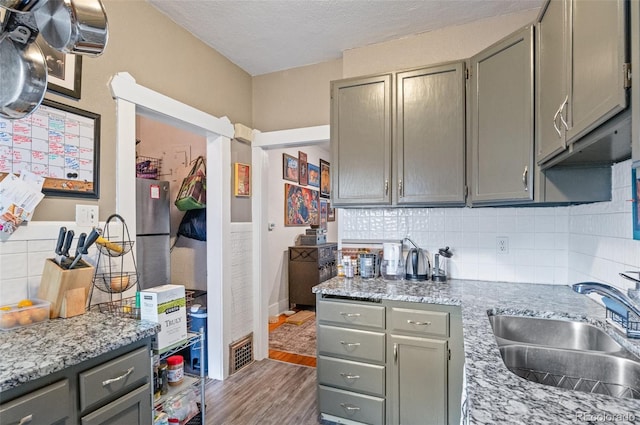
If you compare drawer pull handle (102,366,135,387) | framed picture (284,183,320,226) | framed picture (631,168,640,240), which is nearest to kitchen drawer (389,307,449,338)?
framed picture (631,168,640,240)

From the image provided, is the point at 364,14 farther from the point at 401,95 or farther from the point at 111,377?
the point at 111,377

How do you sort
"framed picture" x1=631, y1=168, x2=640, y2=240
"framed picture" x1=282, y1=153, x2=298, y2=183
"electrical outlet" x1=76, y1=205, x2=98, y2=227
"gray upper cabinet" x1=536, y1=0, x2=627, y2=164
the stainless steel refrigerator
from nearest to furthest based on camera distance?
"gray upper cabinet" x1=536, y1=0, x2=627, y2=164 → "framed picture" x1=631, y1=168, x2=640, y2=240 → "electrical outlet" x1=76, y1=205, x2=98, y2=227 → the stainless steel refrigerator → "framed picture" x1=282, y1=153, x2=298, y2=183

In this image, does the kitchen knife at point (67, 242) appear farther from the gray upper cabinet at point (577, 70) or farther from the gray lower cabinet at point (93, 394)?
the gray upper cabinet at point (577, 70)

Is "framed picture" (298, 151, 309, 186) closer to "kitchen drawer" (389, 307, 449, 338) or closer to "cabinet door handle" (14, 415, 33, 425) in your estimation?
"kitchen drawer" (389, 307, 449, 338)

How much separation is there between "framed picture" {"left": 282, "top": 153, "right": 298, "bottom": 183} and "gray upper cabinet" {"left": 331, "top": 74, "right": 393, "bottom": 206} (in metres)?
2.29

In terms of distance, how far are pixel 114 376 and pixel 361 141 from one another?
192 cm

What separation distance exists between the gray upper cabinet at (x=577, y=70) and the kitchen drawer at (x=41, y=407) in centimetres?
176

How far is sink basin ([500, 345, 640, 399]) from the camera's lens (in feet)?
3.48

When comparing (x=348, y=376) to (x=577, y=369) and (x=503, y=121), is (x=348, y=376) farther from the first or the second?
(x=503, y=121)

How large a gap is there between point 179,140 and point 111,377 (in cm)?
276

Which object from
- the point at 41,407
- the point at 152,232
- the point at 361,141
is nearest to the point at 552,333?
the point at 361,141

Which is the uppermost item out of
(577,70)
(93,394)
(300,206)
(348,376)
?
(577,70)

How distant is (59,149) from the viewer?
158 centimetres

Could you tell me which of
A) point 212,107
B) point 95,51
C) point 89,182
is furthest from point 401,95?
point 89,182
